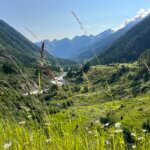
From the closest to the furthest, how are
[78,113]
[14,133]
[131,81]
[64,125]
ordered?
[78,113] → [64,125] → [14,133] → [131,81]

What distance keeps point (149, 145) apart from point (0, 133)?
2.68m

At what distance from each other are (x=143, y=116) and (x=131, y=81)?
86.5m

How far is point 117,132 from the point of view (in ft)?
15.4

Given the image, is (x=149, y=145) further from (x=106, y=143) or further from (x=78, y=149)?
(x=78, y=149)

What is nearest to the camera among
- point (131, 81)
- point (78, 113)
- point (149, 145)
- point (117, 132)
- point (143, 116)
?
point (149, 145)

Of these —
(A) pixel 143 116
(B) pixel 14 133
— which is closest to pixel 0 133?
(B) pixel 14 133

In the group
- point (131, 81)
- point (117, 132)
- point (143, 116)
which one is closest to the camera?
point (117, 132)

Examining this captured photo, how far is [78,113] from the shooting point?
16.5 ft

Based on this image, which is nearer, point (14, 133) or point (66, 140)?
point (66, 140)

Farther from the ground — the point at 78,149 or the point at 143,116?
the point at 78,149

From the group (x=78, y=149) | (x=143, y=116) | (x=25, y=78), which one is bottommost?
(x=143, y=116)

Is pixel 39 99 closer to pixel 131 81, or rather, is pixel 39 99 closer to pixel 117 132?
pixel 117 132

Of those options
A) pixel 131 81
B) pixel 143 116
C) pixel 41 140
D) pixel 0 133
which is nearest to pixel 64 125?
pixel 41 140

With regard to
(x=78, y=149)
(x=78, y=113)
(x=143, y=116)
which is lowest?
(x=143, y=116)
